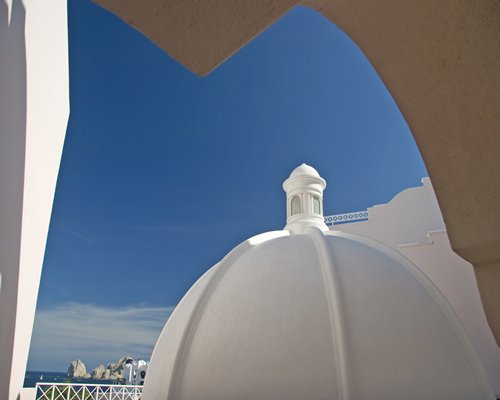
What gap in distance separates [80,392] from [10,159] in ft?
31.1

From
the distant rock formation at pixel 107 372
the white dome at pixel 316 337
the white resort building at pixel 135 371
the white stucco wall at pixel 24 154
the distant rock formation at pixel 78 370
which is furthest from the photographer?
the distant rock formation at pixel 78 370

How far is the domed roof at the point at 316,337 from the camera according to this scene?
550 centimetres

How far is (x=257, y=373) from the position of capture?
223 inches

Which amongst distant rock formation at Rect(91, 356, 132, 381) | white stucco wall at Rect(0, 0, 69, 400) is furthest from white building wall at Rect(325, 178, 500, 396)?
distant rock formation at Rect(91, 356, 132, 381)

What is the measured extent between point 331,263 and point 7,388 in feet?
17.0

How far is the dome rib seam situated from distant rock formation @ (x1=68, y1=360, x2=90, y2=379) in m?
A: 93.0

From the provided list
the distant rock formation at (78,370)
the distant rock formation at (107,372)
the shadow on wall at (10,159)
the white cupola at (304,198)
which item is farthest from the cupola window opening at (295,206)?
the distant rock formation at (78,370)

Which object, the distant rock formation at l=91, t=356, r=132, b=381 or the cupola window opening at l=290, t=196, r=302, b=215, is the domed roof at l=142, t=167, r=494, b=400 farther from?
the distant rock formation at l=91, t=356, r=132, b=381

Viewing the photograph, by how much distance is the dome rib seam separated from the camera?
5.35m

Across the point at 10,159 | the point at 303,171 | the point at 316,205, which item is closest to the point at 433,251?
the point at 316,205

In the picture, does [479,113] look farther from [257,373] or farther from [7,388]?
[7,388]

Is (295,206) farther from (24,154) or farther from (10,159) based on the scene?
(10,159)

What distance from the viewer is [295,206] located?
36.6 feet

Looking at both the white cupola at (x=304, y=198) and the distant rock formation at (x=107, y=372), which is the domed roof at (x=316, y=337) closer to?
the white cupola at (x=304, y=198)
